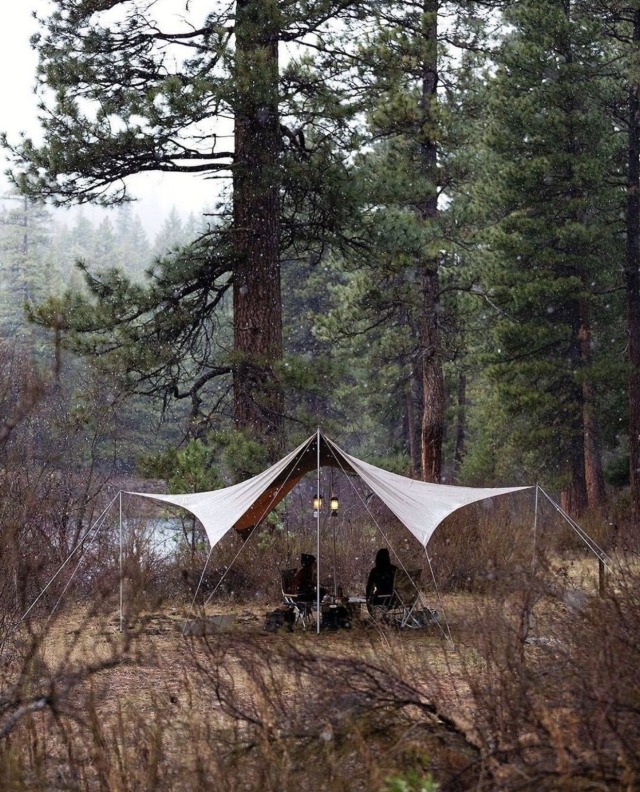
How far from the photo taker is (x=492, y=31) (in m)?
19.3

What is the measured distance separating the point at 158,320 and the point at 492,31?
957 cm

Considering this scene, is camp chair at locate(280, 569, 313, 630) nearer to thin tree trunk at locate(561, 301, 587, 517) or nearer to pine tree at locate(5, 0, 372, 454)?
pine tree at locate(5, 0, 372, 454)

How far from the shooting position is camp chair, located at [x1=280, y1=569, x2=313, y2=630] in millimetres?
10992

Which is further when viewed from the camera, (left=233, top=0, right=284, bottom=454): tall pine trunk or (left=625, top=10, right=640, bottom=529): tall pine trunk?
(left=625, top=10, right=640, bottom=529): tall pine trunk

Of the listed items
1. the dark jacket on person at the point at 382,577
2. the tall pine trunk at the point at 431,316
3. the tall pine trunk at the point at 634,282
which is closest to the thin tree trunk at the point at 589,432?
the tall pine trunk at the point at 634,282

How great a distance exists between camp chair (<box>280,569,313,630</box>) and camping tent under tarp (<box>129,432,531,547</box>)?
110 cm

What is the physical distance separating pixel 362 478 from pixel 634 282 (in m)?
10.4

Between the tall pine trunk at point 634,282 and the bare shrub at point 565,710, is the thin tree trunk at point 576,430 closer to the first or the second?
the tall pine trunk at point 634,282

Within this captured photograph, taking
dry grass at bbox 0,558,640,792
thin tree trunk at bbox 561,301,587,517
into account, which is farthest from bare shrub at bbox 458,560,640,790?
thin tree trunk at bbox 561,301,587,517

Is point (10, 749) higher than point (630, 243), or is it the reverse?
point (630, 243)

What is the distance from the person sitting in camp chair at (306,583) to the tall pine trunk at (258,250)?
220 cm

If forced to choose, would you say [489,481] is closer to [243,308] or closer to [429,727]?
[243,308]

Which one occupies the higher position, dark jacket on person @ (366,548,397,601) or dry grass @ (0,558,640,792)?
dry grass @ (0,558,640,792)

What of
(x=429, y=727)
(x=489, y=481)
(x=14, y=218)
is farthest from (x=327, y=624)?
(x=14, y=218)
